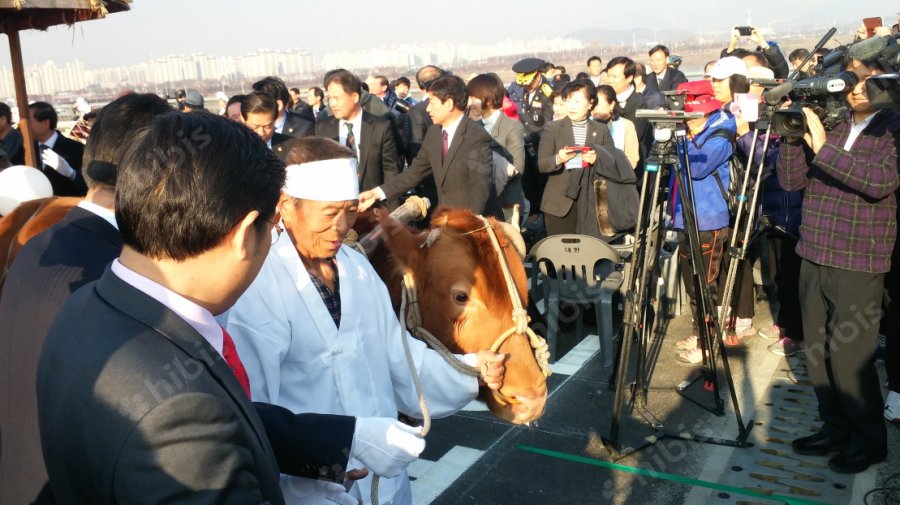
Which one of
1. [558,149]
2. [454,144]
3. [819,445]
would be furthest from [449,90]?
[819,445]

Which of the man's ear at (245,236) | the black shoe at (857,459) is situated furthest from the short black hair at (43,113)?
the black shoe at (857,459)

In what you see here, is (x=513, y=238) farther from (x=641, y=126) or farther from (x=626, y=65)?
(x=626, y=65)

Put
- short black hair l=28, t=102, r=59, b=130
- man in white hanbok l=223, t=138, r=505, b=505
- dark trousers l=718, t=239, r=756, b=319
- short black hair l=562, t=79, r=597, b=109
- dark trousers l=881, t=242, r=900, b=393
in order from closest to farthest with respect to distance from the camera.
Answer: man in white hanbok l=223, t=138, r=505, b=505 → dark trousers l=881, t=242, r=900, b=393 → dark trousers l=718, t=239, r=756, b=319 → short black hair l=562, t=79, r=597, b=109 → short black hair l=28, t=102, r=59, b=130

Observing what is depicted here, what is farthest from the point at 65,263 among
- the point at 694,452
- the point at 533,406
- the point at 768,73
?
the point at 768,73

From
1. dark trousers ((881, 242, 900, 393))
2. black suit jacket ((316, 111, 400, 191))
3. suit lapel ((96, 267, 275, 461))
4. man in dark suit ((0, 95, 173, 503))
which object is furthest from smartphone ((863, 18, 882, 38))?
suit lapel ((96, 267, 275, 461))

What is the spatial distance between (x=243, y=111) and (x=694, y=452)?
14.7 feet

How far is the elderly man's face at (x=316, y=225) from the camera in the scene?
2309 millimetres

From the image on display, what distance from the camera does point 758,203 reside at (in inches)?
249

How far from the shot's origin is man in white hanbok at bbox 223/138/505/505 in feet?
6.84

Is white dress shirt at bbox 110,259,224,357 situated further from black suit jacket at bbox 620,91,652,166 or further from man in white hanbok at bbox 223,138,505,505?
black suit jacket at bbox 620,91,652,166

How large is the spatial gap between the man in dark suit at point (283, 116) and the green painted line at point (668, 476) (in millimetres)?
4965

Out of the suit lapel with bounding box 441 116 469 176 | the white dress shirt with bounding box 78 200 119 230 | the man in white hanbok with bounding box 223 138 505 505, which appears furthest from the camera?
the suit lapel with bounding box 441 116 469 176

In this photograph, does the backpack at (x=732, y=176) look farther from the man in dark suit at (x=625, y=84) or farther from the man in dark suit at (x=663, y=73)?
the man in dark suit at (x=663, y=73)

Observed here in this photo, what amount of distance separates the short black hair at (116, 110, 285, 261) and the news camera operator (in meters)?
3.65
